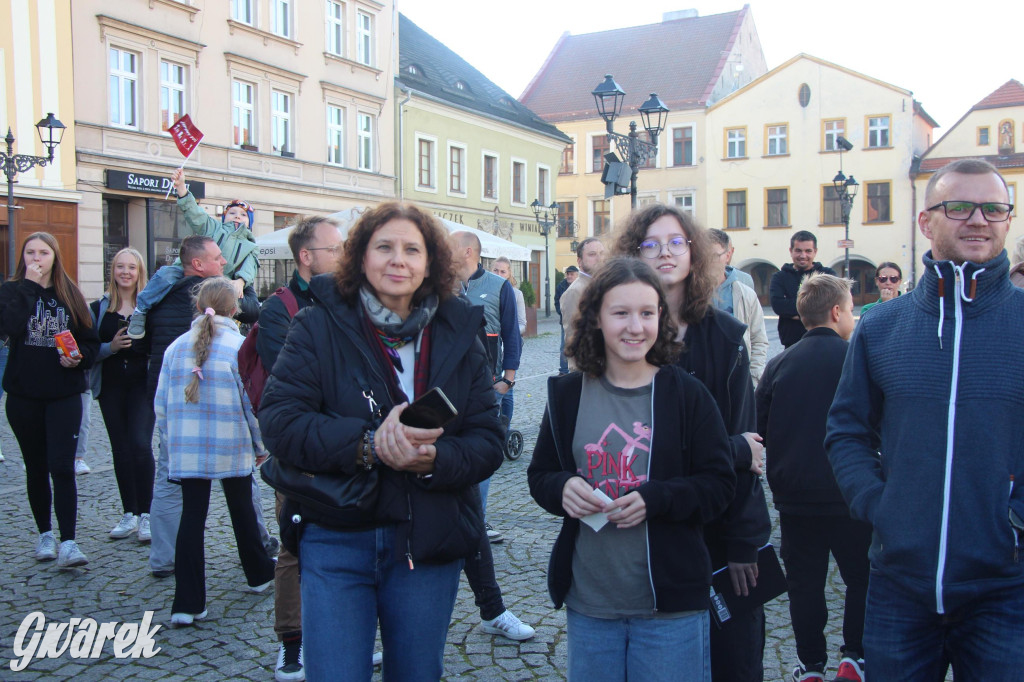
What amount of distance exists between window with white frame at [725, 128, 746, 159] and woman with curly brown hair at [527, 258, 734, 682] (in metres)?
45.5

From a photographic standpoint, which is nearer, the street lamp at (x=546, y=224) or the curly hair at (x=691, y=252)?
the curly hair at (x=691, y=252)

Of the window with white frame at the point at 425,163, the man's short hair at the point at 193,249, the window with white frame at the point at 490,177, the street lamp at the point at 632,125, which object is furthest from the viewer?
the window with white frame at the point at 490,177

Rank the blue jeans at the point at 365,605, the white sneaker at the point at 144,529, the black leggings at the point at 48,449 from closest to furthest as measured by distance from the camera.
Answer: the blue jeans at the point at 365,605, the black leggings at the point at 48,449, the white sneaker at the point at 144,529

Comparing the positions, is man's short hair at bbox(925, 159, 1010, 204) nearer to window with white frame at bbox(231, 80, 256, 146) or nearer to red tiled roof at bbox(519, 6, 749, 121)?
window with white frame at bbox(231, 80, 256, 146)

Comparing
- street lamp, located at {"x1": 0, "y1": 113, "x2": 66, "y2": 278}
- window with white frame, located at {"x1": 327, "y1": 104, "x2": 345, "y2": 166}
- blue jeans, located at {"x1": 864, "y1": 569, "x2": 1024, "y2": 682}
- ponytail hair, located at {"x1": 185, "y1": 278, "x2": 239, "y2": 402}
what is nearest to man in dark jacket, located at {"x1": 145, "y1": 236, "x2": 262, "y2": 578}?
ponytail hair, located at {"x1": 185, "y1": 278, "x2": 239, "y2": 402}

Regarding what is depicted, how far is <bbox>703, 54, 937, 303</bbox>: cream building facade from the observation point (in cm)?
4216

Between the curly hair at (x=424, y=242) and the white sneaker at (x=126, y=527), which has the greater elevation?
the curly hair at (x=424, y=242)

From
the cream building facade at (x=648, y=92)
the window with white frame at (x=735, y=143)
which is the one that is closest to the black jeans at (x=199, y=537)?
the cream building facade at (x=648, y=92)

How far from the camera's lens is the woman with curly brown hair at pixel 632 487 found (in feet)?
8.03

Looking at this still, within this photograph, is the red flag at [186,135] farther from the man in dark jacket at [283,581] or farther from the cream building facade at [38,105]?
the man in dark jacket at [283,581]

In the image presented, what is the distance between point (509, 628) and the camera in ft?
13.7

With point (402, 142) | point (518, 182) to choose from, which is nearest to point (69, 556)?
point (402, 142)

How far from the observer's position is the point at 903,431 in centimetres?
236

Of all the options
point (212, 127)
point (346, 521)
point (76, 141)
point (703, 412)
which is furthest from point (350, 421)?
point (212, 127)
